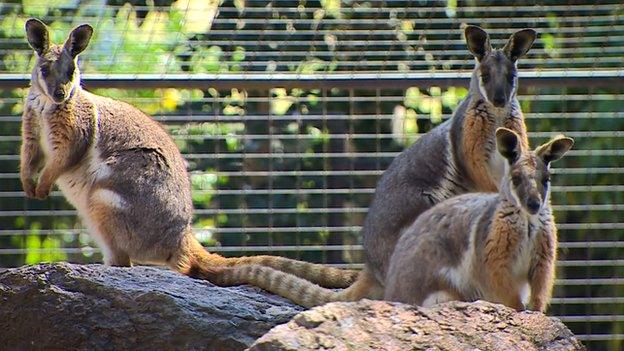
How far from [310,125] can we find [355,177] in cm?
58

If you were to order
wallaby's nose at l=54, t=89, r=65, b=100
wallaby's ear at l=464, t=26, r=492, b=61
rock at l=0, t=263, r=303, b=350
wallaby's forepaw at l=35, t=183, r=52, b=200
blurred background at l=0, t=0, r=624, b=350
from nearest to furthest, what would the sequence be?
rock at l=0, t=263, r=303, b=350 → wallaby's nose at l=54, t=89, r=65, b=100 → wallaby's forepaw at l=35, t=183, r=52, b=200 → wallaby's ear at l=464, t=26, r=492, b=61 → blurred background at l=0, t=0, r=624, b=350

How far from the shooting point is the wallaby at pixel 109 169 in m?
7.92

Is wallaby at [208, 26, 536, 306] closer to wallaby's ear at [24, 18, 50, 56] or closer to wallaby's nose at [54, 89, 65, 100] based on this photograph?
wallaby's nose at [54, 89, 65, 100]

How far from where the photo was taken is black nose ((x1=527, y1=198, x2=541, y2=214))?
6.58 meters

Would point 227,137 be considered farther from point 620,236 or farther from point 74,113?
point 620,236

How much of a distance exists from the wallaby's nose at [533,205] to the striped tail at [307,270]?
6.66 feet

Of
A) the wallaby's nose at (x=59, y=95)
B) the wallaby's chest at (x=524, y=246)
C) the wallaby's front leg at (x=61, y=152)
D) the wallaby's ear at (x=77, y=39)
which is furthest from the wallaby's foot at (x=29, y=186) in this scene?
the wallaby's chest at (x=524, y=246)

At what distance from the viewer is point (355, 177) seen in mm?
10656

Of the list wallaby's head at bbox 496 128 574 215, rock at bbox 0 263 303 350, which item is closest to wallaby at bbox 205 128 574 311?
wallaby's head at bbox 496 128 574 215

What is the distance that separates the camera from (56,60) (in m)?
7.97

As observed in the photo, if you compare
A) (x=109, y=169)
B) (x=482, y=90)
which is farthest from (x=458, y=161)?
(x=109, y=169)

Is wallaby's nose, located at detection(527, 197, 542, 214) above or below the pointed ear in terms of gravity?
below

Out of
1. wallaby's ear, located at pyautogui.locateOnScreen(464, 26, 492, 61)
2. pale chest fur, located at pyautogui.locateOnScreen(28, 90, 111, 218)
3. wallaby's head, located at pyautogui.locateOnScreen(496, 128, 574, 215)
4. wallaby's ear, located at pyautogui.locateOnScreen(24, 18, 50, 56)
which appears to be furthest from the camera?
wallaby's ear, located at pyautogui.locateOnScreen(464, 26, 492, 61)

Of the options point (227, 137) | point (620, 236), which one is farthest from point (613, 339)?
point (227, 137)
